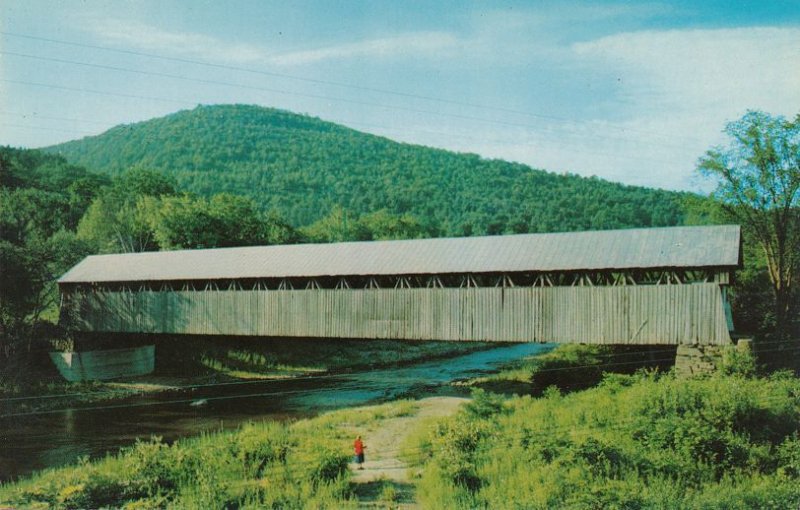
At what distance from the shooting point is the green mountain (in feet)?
269

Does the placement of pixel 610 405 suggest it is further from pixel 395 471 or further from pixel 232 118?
pixel 232 118

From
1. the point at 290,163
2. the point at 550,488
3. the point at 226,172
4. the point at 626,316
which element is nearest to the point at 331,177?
the point at 290,163

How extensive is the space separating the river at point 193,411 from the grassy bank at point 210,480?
9.79 ft

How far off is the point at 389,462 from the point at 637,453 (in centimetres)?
520

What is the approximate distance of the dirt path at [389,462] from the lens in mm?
10125

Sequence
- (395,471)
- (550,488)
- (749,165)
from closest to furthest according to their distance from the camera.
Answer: (550,488), (395,471), (749,165)

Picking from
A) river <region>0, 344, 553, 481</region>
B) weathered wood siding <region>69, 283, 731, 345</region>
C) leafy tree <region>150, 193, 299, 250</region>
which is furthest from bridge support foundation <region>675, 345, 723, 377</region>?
leafy tree <region>150, 193, 299, 250</region>

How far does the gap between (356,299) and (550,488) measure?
37.9 ft

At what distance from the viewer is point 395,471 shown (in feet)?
38.8

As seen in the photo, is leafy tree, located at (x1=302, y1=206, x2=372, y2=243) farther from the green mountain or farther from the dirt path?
the dirt path

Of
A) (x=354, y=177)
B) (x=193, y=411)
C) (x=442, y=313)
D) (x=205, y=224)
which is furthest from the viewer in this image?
(x=354, y=177)

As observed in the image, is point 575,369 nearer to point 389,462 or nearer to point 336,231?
point 389,462

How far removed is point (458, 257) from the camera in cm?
1894

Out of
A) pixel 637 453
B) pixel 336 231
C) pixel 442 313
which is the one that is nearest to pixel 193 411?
pixel 442 313
